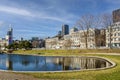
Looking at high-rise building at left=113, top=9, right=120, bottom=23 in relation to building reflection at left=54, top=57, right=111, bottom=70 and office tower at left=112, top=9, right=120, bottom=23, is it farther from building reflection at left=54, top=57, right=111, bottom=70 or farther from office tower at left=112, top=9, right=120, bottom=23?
building reflection at left=54, top=57, right=111, bottom=70

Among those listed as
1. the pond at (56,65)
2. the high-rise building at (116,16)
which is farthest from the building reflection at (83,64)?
the high-rise building at (116,16)

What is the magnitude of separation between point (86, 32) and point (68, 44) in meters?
52.3

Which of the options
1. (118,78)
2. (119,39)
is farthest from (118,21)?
(118,78)

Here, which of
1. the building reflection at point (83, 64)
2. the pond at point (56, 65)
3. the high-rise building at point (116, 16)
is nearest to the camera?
the pond at point (56, 65)

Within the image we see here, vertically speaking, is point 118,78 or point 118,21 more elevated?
point 118,21

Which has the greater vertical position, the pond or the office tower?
the office tower

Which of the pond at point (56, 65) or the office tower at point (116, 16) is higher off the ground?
the office tower at point (116, 16)

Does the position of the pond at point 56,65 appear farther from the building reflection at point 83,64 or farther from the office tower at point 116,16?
the office tower at point 116,16

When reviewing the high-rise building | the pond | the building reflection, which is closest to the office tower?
the high-rise building

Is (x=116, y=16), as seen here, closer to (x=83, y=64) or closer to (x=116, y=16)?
(x=116, y=16)

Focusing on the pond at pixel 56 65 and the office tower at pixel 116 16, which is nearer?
the pond at pixel 56 65

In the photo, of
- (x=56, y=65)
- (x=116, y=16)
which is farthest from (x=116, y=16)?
(x=56, y=65)

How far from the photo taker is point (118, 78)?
1698 cm

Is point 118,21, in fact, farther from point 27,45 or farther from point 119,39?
point 27,45
